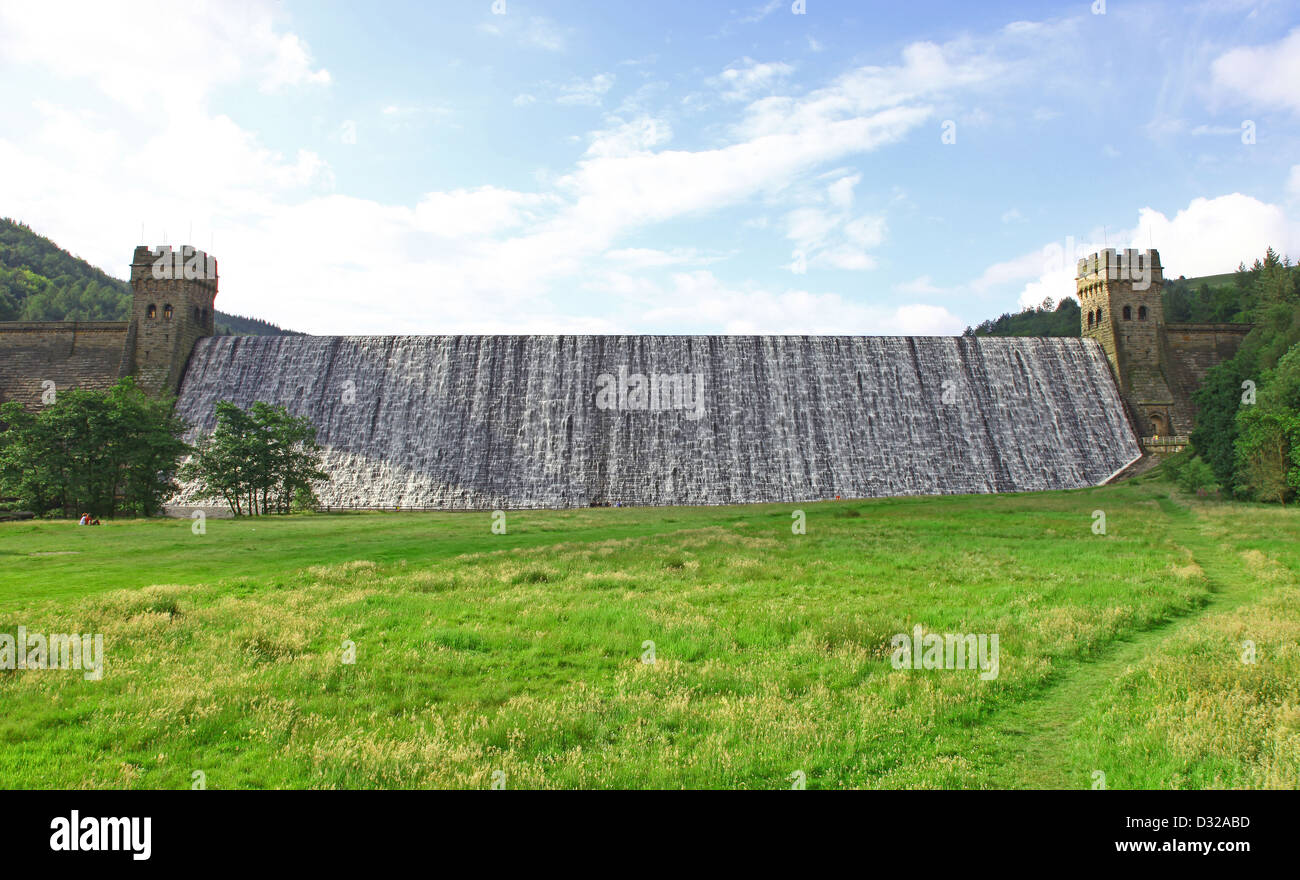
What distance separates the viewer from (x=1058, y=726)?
8.15 metres

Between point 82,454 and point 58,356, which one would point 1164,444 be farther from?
point 58,356

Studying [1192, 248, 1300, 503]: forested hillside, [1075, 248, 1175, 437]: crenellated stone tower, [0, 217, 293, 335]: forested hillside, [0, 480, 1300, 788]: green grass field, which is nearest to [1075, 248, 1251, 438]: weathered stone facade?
[1075, 248, 1175, 437]: crenellated stone tower

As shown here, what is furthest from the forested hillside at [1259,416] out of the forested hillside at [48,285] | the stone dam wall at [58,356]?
the forested hillside at [48,285]

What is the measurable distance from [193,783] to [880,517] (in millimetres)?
30485

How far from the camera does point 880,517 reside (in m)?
33.4

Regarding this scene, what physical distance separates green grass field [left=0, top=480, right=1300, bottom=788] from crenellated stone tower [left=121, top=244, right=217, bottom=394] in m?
38.9

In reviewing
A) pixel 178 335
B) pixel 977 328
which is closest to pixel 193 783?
pixel 178 335

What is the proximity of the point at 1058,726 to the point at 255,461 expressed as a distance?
41.6 metres

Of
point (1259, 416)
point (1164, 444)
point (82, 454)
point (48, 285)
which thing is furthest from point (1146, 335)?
point (48, 285)

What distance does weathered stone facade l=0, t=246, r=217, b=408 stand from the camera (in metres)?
52.8

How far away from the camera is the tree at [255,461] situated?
39906 millimetres

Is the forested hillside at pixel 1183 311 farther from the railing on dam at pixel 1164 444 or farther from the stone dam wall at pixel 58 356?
the stone dam wall at pixel 58 356

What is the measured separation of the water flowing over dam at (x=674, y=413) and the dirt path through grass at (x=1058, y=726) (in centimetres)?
3734

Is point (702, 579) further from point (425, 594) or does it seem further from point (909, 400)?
point (909, 400)
